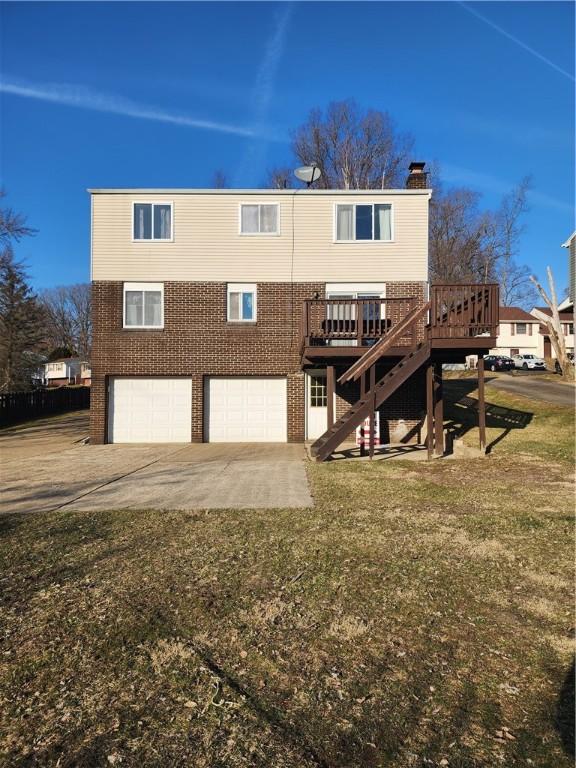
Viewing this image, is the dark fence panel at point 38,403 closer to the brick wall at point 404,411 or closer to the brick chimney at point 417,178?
the brick wall at point 404,411

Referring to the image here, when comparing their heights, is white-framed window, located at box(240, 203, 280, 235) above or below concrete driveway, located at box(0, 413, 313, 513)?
above

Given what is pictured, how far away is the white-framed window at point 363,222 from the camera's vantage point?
14328 mm

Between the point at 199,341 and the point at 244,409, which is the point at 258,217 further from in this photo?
the point at 244,409

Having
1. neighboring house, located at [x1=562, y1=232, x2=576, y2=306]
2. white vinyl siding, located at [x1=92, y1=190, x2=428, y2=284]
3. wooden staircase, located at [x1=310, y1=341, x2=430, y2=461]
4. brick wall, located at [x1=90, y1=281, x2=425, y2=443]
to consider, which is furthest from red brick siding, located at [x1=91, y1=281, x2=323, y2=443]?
neighboring house, located at [x1=562, y1=232, x2=576, y2=306]

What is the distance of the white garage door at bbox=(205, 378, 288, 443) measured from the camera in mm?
14414

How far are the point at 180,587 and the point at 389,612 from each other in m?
1.69

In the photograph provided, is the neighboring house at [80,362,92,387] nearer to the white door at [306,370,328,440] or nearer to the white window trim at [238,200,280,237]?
the white window trim at [238,200,280,237]

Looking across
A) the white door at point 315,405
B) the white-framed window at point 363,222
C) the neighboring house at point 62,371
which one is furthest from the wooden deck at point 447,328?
the neighboring house at point 62,371

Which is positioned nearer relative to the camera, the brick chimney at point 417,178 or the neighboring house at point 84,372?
the brick chimney at point 417,178

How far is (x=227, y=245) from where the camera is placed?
14.5 meters

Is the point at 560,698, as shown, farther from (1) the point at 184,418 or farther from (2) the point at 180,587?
(1) the point at 184,418

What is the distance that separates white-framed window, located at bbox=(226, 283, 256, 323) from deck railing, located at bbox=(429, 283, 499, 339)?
227 inches

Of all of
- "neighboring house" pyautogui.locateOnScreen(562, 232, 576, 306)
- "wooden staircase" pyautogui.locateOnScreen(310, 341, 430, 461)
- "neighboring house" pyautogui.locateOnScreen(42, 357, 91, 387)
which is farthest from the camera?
"neighboring house" pyautogui.locateOnScreen(42, 357, 91, 387)

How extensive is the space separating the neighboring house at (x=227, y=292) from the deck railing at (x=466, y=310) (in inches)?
132
